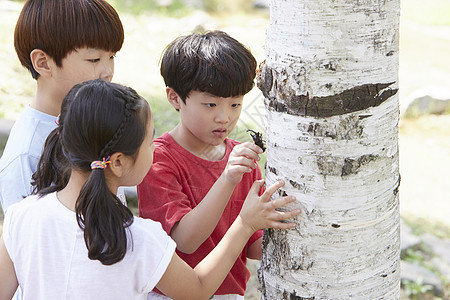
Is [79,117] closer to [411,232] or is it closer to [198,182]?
[198,182]

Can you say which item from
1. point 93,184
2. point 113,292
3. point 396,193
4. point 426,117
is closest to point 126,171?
point 93,184

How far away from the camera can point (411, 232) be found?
4.38 meters

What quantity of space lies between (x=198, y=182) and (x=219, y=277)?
1.37 ft

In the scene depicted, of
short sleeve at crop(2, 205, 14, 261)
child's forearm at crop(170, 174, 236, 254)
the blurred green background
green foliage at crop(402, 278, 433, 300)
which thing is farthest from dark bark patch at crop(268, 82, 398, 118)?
green foliage at crop(402, 278, 433, 300)

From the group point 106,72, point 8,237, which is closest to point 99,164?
point 8,237

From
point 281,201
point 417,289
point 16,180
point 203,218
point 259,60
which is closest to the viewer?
point 281,201

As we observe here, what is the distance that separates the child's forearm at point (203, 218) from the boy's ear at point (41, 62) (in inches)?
32.5

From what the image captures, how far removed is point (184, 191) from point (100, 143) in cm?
53

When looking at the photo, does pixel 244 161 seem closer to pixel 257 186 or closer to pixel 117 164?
pixel 257 186

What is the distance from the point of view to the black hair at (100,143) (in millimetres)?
1481

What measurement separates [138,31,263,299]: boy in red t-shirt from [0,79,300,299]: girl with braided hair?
268 mm

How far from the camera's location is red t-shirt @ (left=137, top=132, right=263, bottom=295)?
188cm

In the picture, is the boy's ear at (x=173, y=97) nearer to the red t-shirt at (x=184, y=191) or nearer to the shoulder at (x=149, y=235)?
the red t-shirt at (x=184, y=191)

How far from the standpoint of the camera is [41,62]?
2182 millimetres
